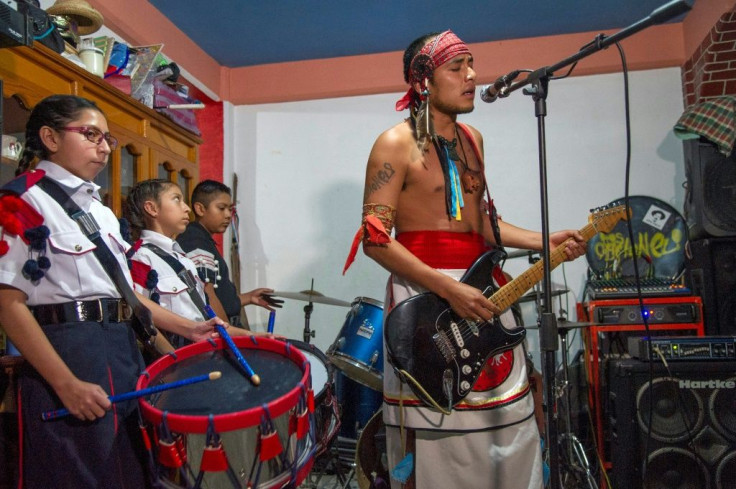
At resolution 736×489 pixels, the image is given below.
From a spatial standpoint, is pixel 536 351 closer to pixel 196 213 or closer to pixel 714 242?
pixel 714 242

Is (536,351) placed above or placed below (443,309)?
below

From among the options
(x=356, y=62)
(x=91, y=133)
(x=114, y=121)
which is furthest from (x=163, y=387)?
(x=356, y=62)

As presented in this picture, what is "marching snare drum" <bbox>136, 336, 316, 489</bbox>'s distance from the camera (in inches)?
56.6

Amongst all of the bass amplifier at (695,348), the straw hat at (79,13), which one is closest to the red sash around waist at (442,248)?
the bass amplifier at (695,348)

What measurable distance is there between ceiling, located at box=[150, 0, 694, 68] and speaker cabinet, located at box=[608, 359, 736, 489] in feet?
8.36

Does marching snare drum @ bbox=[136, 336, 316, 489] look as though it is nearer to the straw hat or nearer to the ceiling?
the straw hat

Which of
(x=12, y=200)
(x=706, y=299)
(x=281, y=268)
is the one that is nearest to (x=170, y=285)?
(x=12, y=200)

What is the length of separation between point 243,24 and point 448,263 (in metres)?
3.23

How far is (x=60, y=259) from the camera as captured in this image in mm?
1710

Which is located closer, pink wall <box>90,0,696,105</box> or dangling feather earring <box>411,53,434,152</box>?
dangling feather earring <box>411,53,434,152</box>

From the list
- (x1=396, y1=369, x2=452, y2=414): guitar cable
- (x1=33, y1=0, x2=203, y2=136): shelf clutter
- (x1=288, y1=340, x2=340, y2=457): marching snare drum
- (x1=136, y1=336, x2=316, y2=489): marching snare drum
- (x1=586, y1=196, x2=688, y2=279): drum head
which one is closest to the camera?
(x1=136, y1=336, x2=316, y2=489): marching snare drum

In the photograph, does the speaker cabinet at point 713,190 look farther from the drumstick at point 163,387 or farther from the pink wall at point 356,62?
the drumstick at point 163,387

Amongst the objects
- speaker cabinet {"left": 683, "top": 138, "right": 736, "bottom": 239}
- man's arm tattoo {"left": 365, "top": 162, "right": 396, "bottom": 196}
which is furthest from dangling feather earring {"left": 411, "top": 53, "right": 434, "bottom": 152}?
speaker cabinet {"left": 683, "top": 138, "right": 736, "bottom": 239}

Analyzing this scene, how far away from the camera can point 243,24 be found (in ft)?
14.8
